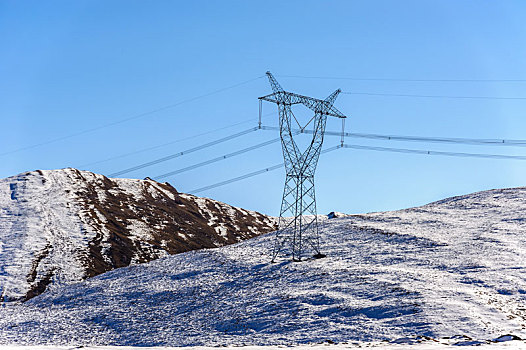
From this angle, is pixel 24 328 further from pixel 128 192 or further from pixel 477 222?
pixel 128 192

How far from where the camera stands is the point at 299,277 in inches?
2034

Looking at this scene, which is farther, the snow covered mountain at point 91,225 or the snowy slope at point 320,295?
the snow covered mountain at point 91,225

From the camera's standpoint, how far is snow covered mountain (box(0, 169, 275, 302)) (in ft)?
234

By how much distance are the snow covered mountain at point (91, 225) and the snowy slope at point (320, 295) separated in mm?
11607

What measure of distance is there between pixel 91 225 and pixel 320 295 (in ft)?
177

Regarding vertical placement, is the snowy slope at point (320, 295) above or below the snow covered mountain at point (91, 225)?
below

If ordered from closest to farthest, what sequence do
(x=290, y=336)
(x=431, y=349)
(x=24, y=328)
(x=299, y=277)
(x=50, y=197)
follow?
(x=431, y=349), (x=290, y=336), (x=24, y=328), (x=299, y=277), (x=50, y=197)

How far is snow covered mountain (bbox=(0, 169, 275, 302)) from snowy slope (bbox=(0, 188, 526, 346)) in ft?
38.1

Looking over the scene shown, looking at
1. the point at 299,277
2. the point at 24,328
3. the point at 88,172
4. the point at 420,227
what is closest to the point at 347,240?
the point at 420,227

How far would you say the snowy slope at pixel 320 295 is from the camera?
122 feet

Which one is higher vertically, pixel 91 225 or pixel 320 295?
pixel 91 225

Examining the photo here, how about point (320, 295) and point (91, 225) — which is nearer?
point (320, 295)

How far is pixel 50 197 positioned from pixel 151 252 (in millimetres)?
26400

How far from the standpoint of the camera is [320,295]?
147 ft
